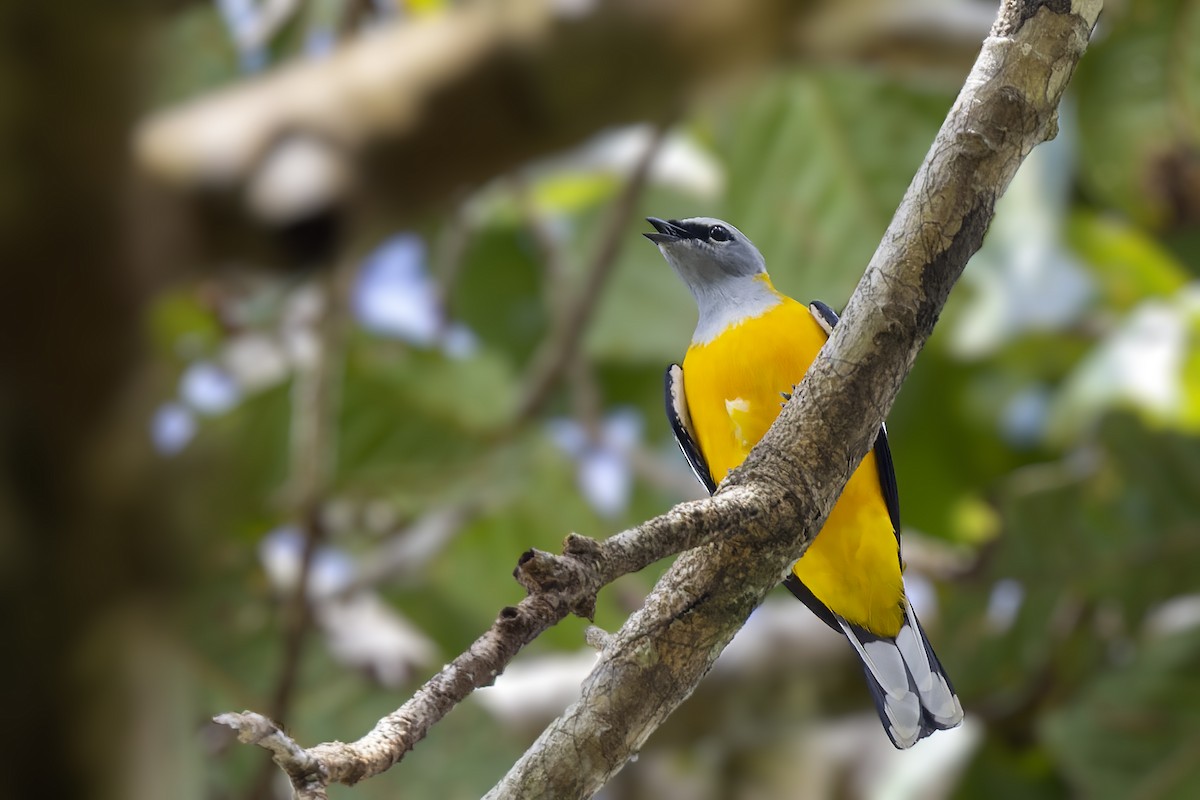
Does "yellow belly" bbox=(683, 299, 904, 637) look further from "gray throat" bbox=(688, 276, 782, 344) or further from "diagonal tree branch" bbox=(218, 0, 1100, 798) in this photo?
"diagonal tree branch" bbox=(218, 0, 1100, 798)

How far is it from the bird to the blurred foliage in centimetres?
101

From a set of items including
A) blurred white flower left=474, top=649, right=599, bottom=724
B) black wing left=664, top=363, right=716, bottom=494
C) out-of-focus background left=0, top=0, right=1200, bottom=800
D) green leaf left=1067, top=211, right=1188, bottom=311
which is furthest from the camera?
green leaf left=1067, top=211, right=1188, bottom=311

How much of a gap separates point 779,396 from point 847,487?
0.10 meters

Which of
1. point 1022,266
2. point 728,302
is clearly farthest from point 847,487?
point 1022,266

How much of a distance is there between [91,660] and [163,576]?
0.21 m

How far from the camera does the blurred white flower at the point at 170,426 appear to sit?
2.31m

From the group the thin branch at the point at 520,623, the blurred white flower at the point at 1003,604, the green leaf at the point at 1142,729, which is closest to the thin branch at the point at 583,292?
the blurred white flower at the point at 1003,604

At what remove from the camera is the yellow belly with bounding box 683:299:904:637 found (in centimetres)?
112

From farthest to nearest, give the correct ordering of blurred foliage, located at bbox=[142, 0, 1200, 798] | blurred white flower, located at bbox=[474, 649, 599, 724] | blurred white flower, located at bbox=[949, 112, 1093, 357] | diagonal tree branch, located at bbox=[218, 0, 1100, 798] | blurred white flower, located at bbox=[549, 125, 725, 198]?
1. blurred white flower, located at bbox=[549, 125, 725, 198]
2. blurred white flower, located at bbox=[474, 649, 599, 724]
3. blurred white flower, located at bbox=[949, 112, 1093, 357]
4. blurred foliage, located at bbox=[142, 0, 1200, 798]
5. diagonal tree branch, located at bbox=[218, 0, 1100, 798]

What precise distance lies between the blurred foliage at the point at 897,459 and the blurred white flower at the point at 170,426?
0.23ft

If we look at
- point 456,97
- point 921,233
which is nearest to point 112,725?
point 456,97

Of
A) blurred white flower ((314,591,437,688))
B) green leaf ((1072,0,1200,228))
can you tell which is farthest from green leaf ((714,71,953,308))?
blurred white flower ((314,591,437,688))

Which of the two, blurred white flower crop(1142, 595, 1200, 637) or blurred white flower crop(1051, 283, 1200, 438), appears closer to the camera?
blurred white flower crop(1051, 283, 1200, 438)

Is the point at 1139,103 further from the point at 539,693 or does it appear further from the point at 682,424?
the point at 539,693
